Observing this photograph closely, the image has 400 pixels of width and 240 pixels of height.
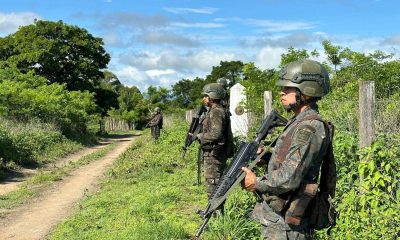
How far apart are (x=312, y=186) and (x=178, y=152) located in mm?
11743

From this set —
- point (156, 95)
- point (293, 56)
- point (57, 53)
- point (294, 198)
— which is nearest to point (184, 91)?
point (156, 95)

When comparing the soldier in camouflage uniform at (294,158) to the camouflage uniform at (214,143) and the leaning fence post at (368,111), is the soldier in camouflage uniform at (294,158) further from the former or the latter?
the camouflage uniform at (214,143)

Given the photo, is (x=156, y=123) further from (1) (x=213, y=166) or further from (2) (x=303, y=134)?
(2) (x=303, y=134)

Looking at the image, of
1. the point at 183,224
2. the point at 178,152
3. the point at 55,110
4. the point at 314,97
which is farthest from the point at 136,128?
the point at 314,97

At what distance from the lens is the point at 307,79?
3.24 m

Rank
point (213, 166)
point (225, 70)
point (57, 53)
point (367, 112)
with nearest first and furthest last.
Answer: point (367, 112), point (213, 166), point (57, 53), point (225, 70)

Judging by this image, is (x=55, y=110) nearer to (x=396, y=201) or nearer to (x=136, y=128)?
(x=396, y=201)

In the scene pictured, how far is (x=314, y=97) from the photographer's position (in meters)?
3.28

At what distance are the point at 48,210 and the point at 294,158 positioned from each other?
22.5 feet

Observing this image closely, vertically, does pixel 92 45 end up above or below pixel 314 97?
above

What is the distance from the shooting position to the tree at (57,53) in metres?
34.6

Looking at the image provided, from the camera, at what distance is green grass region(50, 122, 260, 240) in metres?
5.86

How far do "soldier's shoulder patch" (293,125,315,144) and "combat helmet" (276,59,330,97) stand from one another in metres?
0.27

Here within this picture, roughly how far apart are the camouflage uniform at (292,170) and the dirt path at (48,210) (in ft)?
15.8
